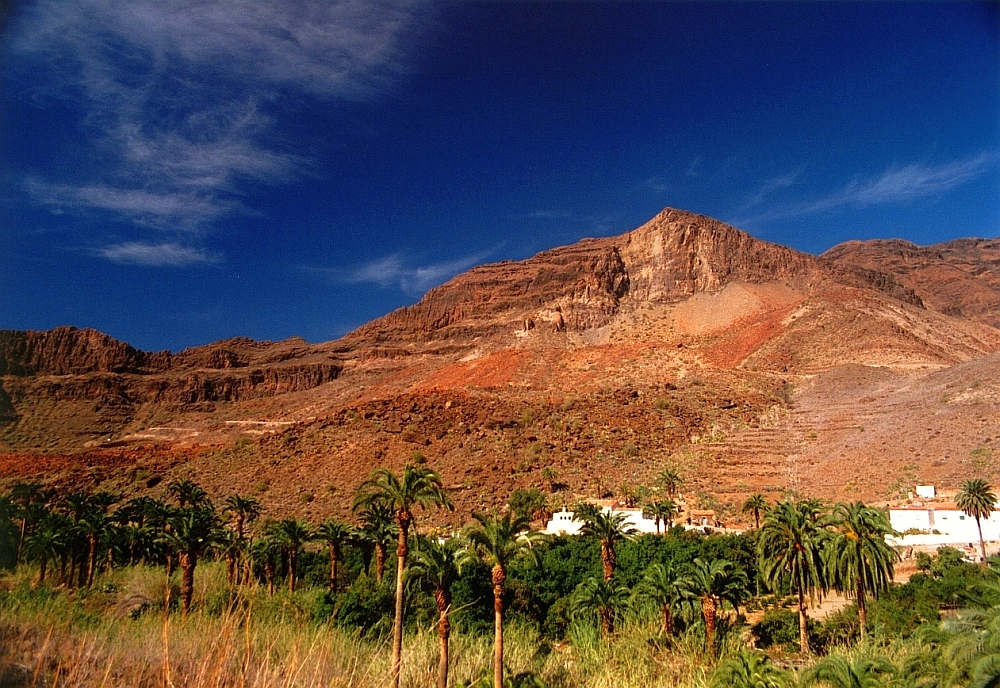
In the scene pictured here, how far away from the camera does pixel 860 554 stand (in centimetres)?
2100

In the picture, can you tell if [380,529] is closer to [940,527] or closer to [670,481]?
[670,481]

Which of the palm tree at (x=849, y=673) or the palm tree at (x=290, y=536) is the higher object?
the palm tree at (x=290, y=536)

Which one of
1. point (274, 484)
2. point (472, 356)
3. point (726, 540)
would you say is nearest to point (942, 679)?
point (726, 540)

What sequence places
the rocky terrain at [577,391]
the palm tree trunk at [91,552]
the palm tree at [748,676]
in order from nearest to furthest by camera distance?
1. the palm tree at [748,676]
2. the palm tree trunk at [91,552]
3. the rocky terrain at [577,391]

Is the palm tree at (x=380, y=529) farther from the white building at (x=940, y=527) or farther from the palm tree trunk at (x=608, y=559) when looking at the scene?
the white building at (x=940, y=527)

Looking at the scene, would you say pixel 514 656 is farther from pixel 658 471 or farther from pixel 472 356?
pixel 472 356

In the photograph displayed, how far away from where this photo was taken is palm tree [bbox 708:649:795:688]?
13.3 m

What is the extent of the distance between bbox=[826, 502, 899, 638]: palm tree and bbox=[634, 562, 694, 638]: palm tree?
16.7 ft

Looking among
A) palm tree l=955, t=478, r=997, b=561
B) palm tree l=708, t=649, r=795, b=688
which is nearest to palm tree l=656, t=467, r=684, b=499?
palm tree l=955, t=478, r=997, b=561

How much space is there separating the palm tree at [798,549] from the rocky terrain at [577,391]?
1969 cm

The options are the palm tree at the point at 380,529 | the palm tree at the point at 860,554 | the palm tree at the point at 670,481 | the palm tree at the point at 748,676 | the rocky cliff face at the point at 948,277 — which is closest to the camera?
the palm tree at the point at 748,676

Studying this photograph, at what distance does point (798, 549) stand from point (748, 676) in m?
9.84

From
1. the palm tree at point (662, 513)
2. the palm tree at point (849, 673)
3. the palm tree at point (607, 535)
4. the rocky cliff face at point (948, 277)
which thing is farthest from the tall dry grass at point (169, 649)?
the rocky cliff face at point (948, 277)

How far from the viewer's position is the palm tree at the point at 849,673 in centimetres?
1203
